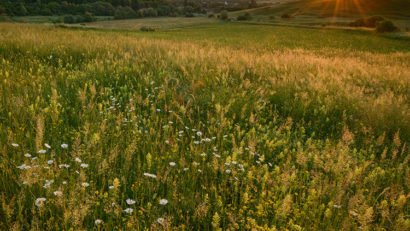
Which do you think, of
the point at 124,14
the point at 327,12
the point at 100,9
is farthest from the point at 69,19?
the point at 327,12

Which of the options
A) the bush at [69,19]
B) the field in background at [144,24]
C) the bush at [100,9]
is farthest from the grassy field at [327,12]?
the bush at [100,9]

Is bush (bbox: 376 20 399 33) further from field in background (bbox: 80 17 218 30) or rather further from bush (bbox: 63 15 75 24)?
bush (bbox: 63 15 75 24)

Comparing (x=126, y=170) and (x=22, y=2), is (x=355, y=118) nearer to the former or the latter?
(x=126, y=170)

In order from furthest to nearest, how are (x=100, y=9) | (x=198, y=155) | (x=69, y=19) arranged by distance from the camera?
(x=100, y=9), (x=69, y=19), (x=198, y=155)

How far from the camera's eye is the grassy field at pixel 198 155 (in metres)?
1.75

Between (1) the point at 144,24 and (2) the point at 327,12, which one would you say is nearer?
(1) the point at 144,24

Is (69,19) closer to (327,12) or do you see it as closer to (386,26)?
(327,12)

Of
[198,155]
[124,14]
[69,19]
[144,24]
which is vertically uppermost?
[124,14]

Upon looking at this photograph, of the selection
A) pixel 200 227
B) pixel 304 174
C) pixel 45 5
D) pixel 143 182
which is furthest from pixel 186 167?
pixel 45 5

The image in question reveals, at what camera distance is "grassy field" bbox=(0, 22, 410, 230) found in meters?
1.75

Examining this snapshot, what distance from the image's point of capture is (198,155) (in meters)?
2.43

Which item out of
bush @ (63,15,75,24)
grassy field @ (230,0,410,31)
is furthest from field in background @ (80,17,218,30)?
grassy field @ (230,0,410,31)

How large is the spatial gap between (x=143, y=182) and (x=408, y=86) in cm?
702

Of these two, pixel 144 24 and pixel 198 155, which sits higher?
pixel 144 24
